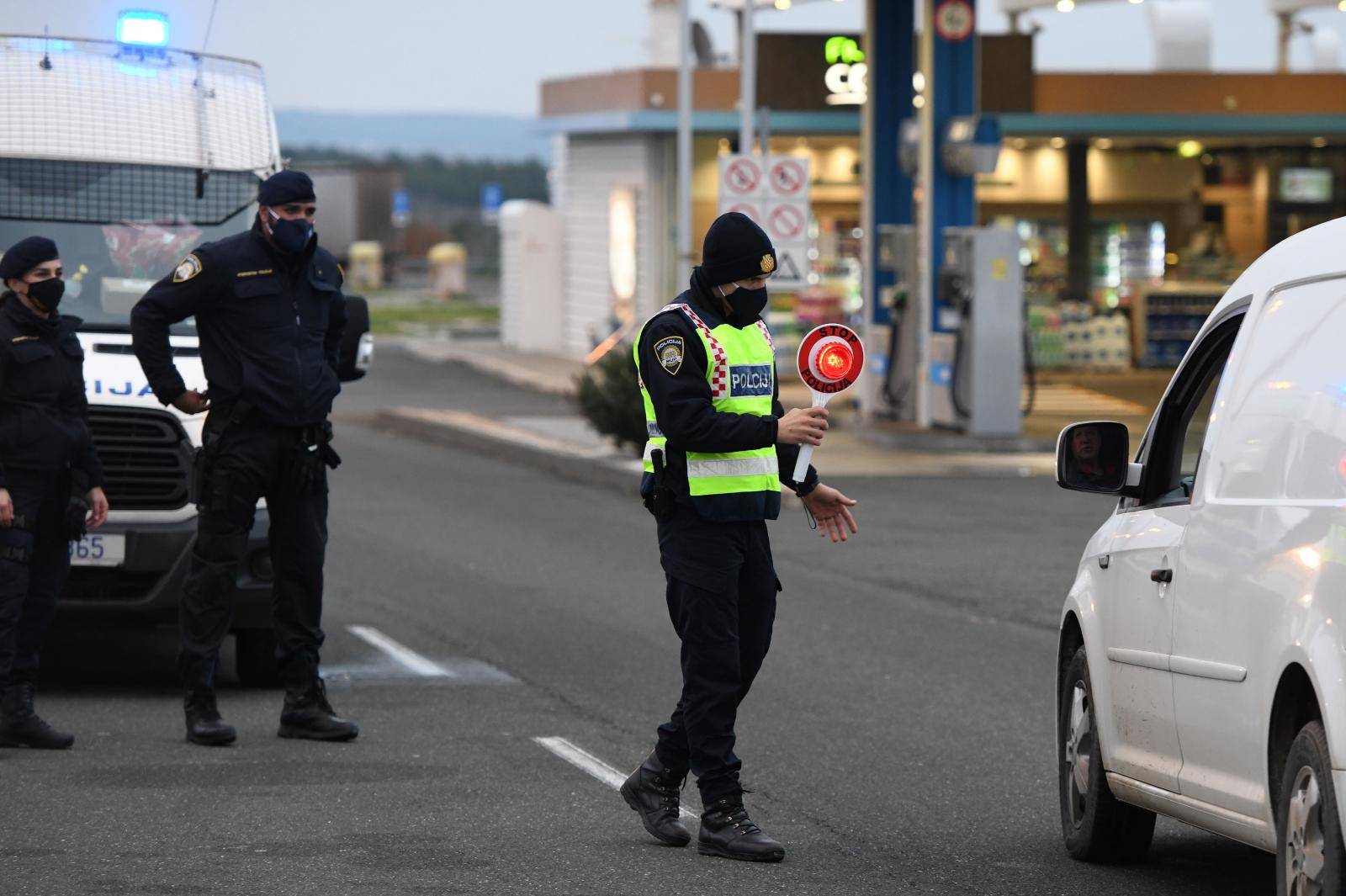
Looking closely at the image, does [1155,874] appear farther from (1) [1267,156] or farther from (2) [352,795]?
(1) [1267,156]

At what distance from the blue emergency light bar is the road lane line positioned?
10.6 feet

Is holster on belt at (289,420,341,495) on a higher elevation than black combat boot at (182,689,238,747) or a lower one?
higher

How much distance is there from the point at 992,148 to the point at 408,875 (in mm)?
18979

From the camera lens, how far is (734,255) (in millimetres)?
7004

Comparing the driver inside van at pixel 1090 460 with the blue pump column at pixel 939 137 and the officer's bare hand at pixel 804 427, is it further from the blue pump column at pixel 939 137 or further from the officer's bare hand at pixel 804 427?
the blue pump column at pixel 939 137

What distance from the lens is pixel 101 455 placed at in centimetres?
1005

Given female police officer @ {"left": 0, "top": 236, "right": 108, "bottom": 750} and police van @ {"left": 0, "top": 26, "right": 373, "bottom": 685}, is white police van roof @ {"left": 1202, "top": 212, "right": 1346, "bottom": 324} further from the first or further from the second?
police van @ {"left": 0, "top": 26, "right": 373, "bottom": 685}

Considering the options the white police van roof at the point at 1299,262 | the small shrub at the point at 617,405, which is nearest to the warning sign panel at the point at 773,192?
the small shrub at the point at 617,405

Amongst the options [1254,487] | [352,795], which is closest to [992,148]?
[352,795]

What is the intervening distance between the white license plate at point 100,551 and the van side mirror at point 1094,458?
4806mm

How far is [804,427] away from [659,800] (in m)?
1.31

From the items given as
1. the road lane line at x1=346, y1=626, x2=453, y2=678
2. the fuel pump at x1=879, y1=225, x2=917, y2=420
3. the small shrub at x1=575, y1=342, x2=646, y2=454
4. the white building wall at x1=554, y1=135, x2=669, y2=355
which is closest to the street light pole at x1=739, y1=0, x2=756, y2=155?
Result: the fuel pump at x1=879, y1=225, x2=917, y2=420

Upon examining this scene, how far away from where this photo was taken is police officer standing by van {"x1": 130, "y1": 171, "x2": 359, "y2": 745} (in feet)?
29.3

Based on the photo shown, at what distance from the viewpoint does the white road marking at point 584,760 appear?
8.39m
